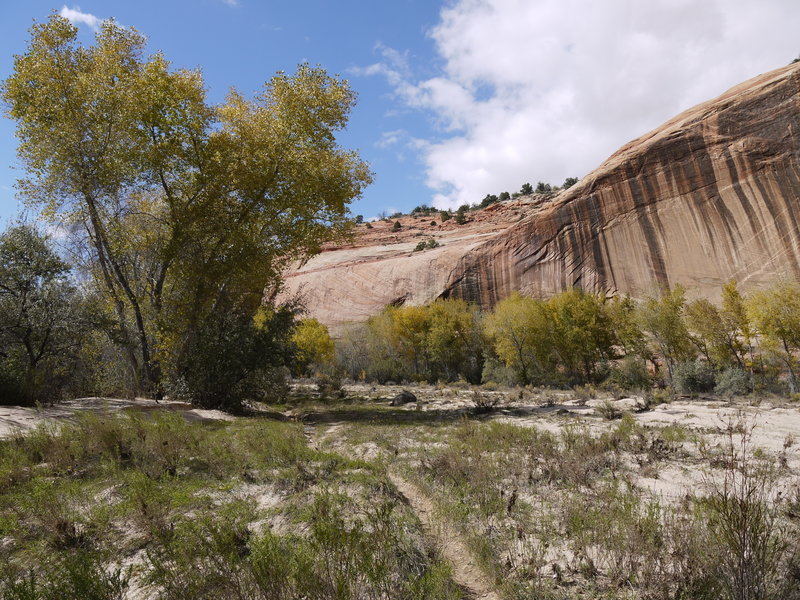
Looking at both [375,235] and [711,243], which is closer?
[711,243]

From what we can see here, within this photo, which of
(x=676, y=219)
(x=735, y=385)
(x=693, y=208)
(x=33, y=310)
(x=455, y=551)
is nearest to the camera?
(x=455, y=551)

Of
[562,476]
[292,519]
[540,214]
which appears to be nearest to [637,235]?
[540,214]

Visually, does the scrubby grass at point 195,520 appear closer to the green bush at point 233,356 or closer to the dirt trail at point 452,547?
the dirt trail at point 452,547

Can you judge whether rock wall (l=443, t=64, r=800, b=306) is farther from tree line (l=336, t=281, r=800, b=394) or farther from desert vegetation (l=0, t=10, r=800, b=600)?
desert vegetation (l=0, t=10, r=800, b=600)

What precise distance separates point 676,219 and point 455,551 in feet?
119

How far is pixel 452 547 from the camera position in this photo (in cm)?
400

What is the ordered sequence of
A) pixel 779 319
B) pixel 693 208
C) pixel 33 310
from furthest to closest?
pixel 693 208
pixel 779 319
pixel 33 310

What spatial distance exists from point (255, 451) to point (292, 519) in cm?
250

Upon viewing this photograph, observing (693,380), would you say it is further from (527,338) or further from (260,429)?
(260,429)

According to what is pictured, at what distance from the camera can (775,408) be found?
42.6ft

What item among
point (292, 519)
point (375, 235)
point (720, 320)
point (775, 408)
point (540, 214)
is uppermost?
point (375, 235)

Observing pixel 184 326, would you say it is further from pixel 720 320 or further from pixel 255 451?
pixel 720 320

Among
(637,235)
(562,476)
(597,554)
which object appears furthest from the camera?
(637,235)

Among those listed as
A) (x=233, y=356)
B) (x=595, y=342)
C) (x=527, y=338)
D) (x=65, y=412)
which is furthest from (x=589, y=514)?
(x=595, y=342)
